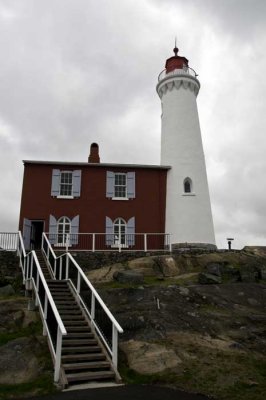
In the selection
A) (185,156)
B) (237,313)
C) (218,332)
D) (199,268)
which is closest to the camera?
(218,332)

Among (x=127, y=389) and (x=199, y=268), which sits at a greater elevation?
(x=199, y=268)

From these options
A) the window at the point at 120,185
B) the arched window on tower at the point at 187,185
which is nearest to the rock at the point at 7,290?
the window at the point at 120,185

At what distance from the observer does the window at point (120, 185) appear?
2264 cm

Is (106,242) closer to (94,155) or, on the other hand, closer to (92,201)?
(92,201)

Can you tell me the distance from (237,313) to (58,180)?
1339 cm

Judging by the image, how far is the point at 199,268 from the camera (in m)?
17.7

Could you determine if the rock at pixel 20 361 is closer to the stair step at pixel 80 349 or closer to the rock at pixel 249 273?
the stair step at pixel 80 349

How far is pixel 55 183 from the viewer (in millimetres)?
21953

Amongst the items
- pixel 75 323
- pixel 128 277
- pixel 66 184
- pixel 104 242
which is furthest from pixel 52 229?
pixel 75 323

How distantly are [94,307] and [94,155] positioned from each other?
48.8 ft

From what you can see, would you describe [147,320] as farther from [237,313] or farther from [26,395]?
[26,395]

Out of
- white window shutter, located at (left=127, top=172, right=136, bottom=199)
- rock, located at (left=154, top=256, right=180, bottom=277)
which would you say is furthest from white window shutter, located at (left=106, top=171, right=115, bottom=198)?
rock, located at (left=154, top=256, right=180, bottom=277)

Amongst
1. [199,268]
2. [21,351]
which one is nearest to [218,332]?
[21,351]

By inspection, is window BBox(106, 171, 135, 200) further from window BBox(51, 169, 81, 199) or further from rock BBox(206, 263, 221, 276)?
rock BBox(206, 263, 221, 276)
